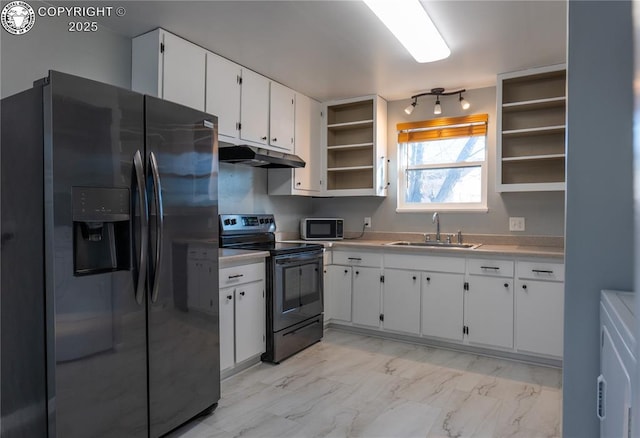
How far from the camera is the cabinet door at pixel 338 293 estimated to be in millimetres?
3762

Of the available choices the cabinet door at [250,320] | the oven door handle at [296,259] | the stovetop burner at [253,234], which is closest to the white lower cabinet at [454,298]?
the oven door handle at [296,259]

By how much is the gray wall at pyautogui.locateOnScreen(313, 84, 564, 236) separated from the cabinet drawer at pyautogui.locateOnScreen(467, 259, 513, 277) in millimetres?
670

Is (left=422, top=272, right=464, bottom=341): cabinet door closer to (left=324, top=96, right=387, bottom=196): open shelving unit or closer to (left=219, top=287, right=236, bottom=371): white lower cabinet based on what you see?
(left=324, top=96, right=387, bottom=196): open shelving unit

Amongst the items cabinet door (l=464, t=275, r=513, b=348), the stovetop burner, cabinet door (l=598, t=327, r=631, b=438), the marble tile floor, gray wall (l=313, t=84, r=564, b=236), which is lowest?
the marble tile floor

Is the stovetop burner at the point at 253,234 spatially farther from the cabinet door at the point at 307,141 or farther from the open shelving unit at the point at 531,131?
the open shelving unit at the point at 531,131

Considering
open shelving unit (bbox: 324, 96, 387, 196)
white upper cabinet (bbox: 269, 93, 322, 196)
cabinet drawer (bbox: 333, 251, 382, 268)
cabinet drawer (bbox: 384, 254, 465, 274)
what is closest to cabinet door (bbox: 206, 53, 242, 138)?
white upper cabinet (bbox: 269, 93, 322, 196)

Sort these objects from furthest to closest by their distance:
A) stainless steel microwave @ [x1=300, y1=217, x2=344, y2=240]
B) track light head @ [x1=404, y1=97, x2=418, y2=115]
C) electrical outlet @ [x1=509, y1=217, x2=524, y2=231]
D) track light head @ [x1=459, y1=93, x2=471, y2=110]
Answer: stainless steel microwave @ [x1=300, y1=217, x2=344, y2=240], track light head @ [x1=404, y1=97, x2=418, y2=115], track light head @ [x1=459, y1=93, x2=471, y2=110], electrical outlet @ [x1=509, y1=217, x2=524, y2=231]

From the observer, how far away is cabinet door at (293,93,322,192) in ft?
12.7

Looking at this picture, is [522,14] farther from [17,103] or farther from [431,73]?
[17,103]

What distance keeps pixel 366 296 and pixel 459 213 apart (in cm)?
124

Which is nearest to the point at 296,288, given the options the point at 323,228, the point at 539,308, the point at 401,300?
the point at 401,300

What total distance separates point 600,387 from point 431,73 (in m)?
2.73

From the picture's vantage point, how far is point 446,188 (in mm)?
3971

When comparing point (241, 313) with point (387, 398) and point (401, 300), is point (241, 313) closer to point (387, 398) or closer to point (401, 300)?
point (387, 398)
